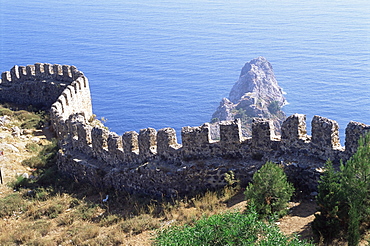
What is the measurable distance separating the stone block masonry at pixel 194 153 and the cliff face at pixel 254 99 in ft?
111

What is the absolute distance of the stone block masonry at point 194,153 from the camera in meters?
12.2

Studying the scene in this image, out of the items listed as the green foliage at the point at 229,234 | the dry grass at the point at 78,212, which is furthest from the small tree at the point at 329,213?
the dry grass at the point at 78,212

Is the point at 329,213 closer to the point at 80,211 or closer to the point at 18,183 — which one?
the point at 80,211

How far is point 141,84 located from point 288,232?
84.8m

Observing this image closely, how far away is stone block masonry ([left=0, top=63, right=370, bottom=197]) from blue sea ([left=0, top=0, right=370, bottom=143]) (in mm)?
41400

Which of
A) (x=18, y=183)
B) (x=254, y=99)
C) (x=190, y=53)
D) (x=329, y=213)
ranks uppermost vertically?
(x=190, y=53)

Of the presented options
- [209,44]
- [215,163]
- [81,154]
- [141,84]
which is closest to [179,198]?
[215,163]

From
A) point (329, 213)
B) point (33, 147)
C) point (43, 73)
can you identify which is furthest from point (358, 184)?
point (43, 73)

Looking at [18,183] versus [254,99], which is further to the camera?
[254,99]

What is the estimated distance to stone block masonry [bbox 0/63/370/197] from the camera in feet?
40.2

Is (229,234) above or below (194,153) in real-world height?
below

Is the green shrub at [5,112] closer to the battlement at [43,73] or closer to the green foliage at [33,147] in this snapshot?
the battlement at [43,73]

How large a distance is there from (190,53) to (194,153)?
4285 inches

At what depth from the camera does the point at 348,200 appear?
9.45 meters
